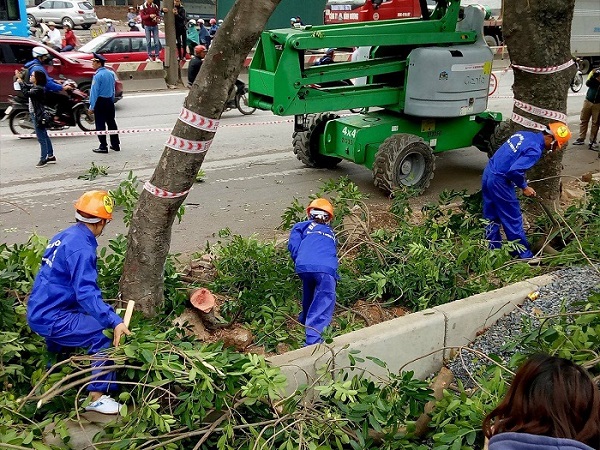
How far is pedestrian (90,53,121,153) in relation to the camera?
11.0 meters

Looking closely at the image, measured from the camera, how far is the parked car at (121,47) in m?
18.6

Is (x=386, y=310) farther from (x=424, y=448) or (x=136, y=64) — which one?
(x=136, y=64)

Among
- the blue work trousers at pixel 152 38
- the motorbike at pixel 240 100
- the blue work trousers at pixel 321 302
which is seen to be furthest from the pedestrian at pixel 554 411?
the blue work trousers at pixel 152 38

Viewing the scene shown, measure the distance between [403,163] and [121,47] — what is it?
41.6 ft

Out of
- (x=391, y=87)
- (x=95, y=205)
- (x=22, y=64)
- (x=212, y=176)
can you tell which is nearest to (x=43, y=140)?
(x=212, y=176)

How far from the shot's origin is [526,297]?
17.3ft

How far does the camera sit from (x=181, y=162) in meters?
4.57

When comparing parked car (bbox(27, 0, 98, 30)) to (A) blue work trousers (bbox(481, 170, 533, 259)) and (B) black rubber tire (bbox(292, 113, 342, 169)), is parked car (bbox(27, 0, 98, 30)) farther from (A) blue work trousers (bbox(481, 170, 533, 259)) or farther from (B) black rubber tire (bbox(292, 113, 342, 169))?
(A) blue work trousers (bbox(481, 170, 533, 259))

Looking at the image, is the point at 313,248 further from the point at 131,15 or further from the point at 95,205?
the point at 131,15

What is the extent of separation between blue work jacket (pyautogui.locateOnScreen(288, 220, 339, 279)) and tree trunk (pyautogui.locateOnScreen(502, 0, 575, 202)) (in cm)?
297

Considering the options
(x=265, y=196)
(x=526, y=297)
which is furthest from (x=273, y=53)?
(x=526, y=297)

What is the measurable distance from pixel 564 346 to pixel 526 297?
117cm

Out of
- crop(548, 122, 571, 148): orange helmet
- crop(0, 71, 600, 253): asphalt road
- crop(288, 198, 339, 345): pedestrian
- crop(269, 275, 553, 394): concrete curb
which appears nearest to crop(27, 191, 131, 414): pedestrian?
crop(269, 275, 553, 394): concrete curb

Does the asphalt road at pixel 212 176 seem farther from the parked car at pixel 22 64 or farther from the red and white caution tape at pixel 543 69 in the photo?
the red and white caution tape at pixel 543 69
